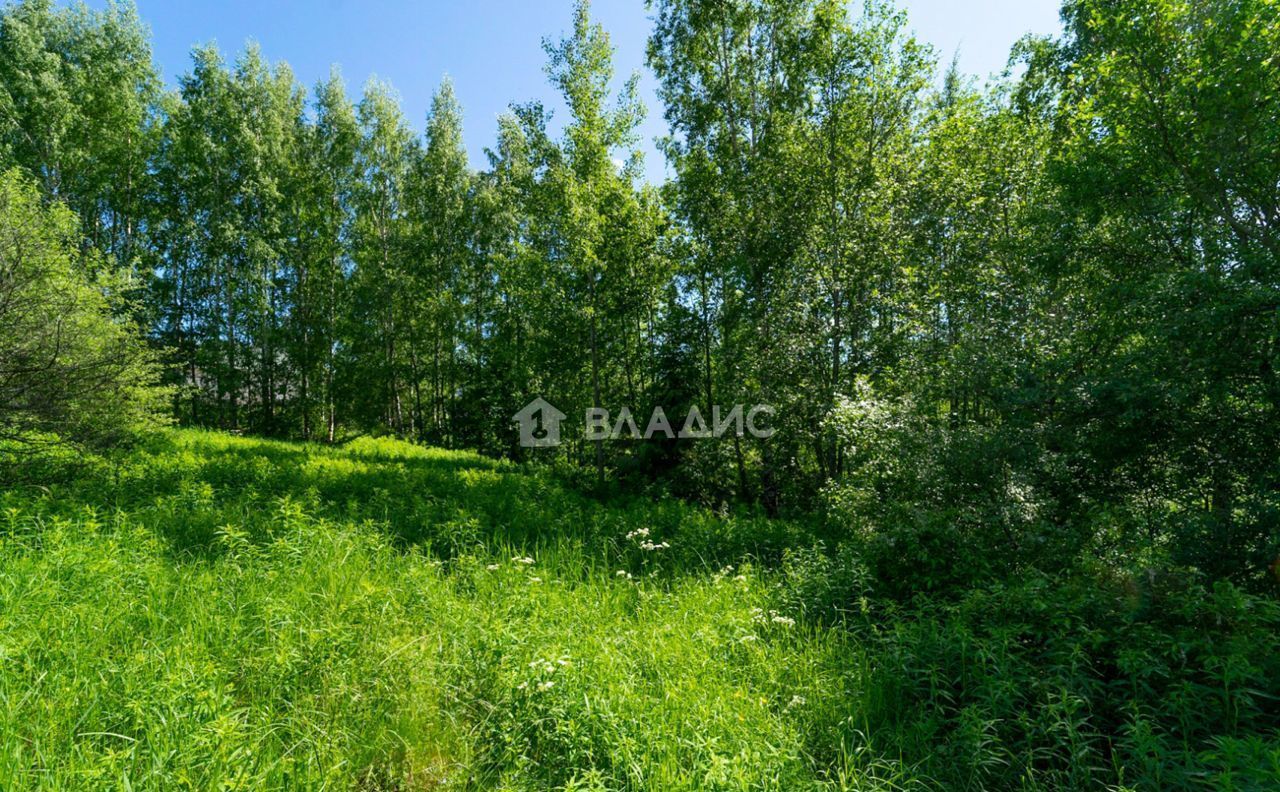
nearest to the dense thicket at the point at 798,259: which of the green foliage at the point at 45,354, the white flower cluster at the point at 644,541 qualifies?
the white flower cluster at the point at 644,541

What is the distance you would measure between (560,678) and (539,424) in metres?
15.7

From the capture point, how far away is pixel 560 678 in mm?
2828

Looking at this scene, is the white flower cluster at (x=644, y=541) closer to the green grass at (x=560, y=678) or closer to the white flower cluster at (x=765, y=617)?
the green grass at (x=560, y=678)

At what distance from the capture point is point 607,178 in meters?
11.1

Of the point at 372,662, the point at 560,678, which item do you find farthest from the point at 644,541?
the point at 372,662

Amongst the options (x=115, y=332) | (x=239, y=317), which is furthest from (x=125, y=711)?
(x=239, y=317)

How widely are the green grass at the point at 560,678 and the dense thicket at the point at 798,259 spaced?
166 cm

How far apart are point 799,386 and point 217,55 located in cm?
2555

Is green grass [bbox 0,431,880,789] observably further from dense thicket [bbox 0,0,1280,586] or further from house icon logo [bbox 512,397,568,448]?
house icon logo [bbox 512,397,568,448]

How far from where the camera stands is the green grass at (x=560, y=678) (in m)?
2.31

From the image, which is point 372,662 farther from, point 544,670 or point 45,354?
point 45,354

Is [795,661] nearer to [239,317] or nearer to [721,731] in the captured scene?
[721,731]

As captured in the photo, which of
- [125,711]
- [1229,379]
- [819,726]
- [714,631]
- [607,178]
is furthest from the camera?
[607,178]

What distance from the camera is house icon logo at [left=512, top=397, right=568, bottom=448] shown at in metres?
17.2
